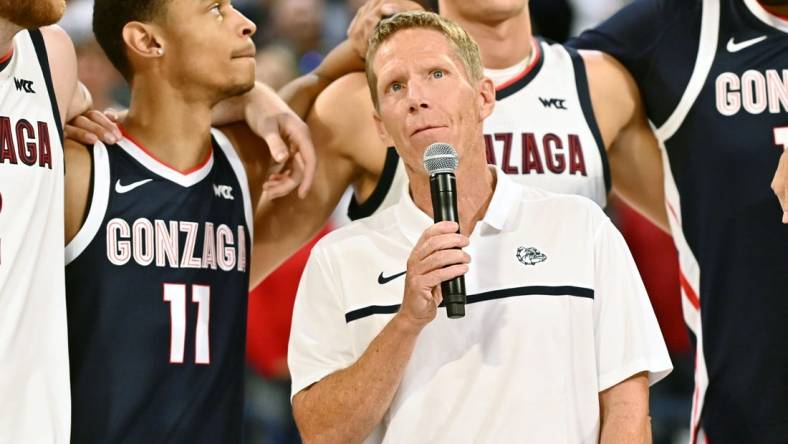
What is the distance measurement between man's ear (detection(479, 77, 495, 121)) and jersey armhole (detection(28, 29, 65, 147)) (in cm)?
112

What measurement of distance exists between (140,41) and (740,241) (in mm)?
1888

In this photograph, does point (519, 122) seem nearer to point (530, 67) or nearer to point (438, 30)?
point (530, 67)

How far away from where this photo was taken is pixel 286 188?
3.96 metres

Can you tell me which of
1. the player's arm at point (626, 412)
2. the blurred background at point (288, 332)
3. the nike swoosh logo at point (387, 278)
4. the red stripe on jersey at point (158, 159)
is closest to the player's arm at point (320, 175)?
the red stripe on jersey at point (158, 159)

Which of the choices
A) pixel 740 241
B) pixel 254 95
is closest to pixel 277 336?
pixel 254 95

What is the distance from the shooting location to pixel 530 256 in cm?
318

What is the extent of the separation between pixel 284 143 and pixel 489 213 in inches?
37.4

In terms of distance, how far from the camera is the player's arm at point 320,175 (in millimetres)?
4172

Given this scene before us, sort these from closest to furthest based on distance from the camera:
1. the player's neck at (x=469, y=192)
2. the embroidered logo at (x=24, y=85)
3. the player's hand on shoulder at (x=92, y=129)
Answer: the player's neck at (x=469, y=192)
the embroidered logo at (x=24, y=85)
the player's hand on shoulder at (x=92, y=129)

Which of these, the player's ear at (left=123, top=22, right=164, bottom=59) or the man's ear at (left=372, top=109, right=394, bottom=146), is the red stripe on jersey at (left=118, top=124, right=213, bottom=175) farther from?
the man's ear at (left=372, top=109, right=394, bottom=146)

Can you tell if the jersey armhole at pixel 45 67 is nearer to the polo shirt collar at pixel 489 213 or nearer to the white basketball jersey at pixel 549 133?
the polo shirt collar at pixel 489 213

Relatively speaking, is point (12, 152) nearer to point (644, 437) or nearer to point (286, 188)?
point (286, 188)

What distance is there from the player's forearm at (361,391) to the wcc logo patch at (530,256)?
13.8 inches

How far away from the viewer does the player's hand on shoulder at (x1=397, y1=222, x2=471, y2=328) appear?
2.80 metres
